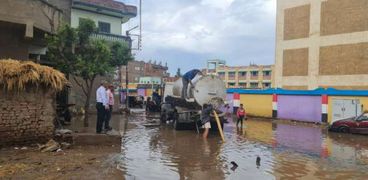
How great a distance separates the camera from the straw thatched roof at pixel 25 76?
1186 cm

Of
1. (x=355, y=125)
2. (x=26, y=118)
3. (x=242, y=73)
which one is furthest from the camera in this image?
(x=242, y=73)

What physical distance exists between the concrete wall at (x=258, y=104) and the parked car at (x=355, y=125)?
34.3 feet

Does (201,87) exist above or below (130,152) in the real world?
above

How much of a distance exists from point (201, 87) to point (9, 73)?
31.9 ft

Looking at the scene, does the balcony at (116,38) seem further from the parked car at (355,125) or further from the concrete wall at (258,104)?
the parked car at (355,125)

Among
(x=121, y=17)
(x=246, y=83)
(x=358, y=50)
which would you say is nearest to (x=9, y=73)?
(x=121, y=17)

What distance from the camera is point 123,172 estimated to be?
944 centimetres

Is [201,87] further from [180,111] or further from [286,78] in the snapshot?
[286,78]

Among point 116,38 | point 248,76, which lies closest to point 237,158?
point 116,38

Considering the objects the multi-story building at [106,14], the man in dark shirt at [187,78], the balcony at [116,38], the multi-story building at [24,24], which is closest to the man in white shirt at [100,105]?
the multi-story building at [24,24]

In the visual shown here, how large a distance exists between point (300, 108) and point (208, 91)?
1240 cm

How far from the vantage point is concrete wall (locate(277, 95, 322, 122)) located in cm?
2844

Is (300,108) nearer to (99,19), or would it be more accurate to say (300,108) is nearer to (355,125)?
(355,125)

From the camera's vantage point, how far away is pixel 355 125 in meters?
21.6
